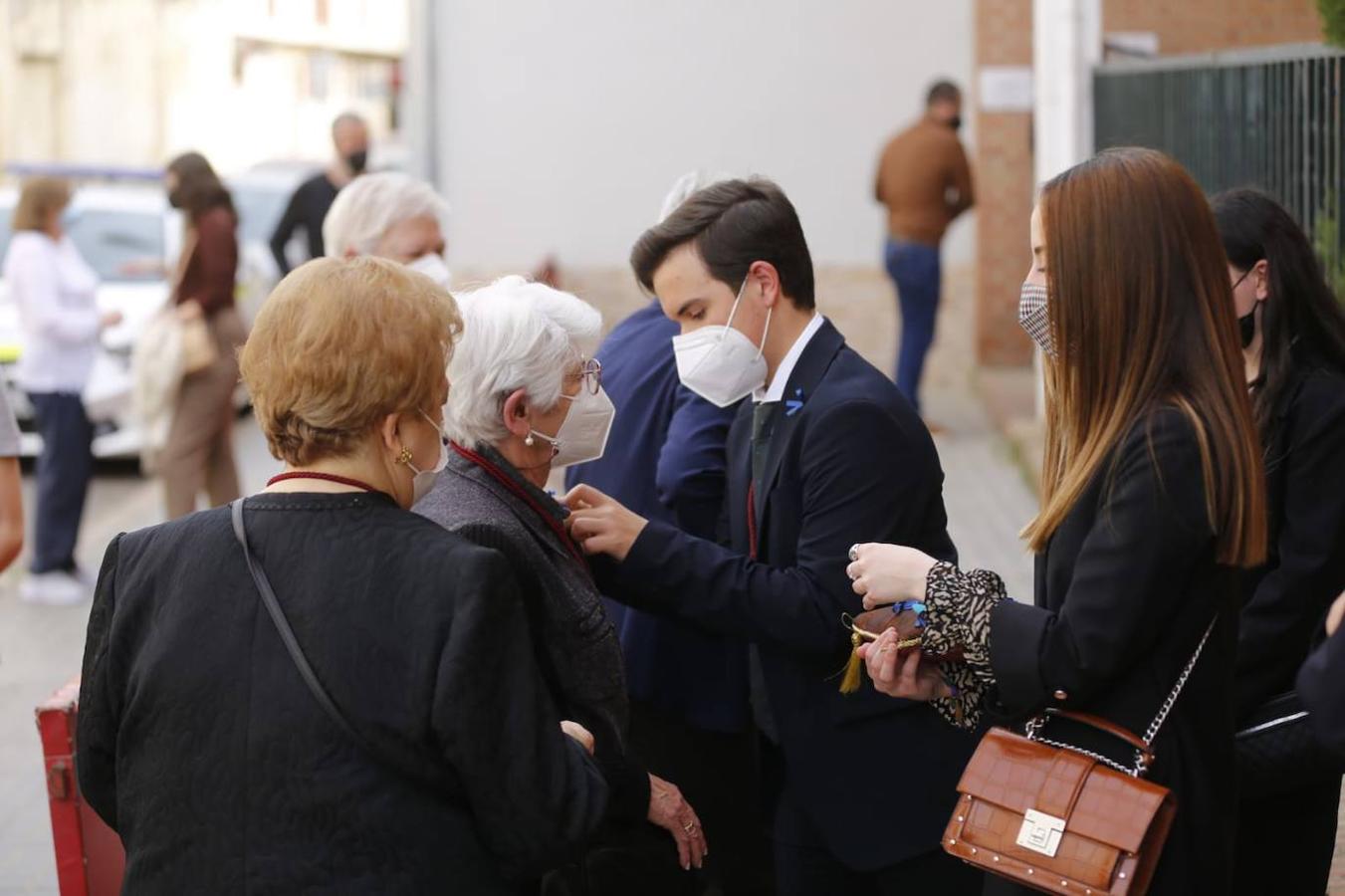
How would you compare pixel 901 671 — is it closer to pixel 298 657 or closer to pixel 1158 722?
pixel 1158 722

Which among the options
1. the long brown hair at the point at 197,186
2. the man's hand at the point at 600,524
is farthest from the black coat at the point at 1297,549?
the long brown hair at the point at 197,186

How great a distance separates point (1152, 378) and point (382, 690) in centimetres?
114

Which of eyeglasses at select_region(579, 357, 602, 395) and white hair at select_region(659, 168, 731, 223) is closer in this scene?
eyeglasses at select_region(579, 357, 602, 395)

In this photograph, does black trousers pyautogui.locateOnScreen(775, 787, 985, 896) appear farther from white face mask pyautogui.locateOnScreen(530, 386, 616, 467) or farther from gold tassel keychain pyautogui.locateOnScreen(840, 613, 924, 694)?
white face mask pyautogui.locateOnScreen(530, 386, 616, 467)

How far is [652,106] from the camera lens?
14781 millimetres

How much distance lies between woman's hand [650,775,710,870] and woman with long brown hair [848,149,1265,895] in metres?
0.63

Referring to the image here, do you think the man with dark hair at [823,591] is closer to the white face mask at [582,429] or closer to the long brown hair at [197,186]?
the white face mask at [582,429]

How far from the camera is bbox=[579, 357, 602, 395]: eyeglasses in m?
3.41

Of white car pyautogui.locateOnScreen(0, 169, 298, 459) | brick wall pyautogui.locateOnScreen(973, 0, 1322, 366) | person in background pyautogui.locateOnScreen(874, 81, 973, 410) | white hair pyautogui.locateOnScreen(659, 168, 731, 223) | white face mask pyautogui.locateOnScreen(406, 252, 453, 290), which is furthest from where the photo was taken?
brick wall pyautogui.locateOnScreen(973, 0, 1322, 366)

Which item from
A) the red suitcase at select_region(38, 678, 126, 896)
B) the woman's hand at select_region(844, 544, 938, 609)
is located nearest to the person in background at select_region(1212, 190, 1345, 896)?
the woman's hand at select_region(844, 544, 938, 609)

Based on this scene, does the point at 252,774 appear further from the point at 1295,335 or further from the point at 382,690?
the point at 1295,335

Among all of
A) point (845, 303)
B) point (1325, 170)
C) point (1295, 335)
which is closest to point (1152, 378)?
point (1295, 335)

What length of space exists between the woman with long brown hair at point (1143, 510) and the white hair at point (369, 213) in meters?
3.41

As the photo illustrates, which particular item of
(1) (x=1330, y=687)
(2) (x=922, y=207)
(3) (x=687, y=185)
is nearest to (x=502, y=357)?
(1) (x=1330, y=687)
